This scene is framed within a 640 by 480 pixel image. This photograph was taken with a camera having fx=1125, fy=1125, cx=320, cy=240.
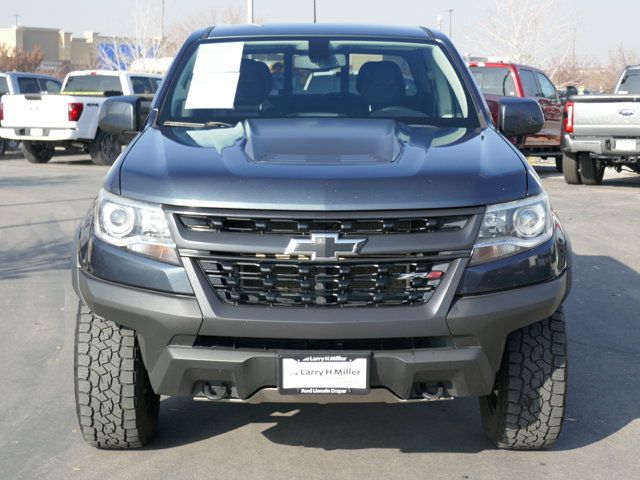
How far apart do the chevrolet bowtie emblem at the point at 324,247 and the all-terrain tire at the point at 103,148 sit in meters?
17.2

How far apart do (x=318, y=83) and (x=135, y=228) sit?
1743mm

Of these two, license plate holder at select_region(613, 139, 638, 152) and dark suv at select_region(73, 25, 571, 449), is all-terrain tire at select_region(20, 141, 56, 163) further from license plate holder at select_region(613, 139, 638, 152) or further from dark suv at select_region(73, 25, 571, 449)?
dark suv at select_region(73, 25, 571, 449)

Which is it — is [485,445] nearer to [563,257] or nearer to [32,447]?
[563,257]

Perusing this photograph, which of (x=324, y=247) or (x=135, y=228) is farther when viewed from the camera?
(x=135, y=228)

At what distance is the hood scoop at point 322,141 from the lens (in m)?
4.32

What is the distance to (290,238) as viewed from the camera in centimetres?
399

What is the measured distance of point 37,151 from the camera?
21547mm

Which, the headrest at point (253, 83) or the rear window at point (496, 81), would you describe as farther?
the rear window at point (496, 81)

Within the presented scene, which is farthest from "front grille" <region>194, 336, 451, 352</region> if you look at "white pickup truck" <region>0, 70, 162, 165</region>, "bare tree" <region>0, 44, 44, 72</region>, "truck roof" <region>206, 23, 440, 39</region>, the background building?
the background building

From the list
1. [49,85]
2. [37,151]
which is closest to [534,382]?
[37,151]

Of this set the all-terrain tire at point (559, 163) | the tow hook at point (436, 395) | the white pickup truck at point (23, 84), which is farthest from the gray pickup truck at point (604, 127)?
the tow hook at point (436, 395)

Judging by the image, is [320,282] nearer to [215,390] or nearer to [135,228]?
[215,390]

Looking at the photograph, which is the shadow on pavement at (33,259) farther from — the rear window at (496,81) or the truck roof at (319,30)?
the rear window at (496,81)

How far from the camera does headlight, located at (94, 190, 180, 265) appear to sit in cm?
408
